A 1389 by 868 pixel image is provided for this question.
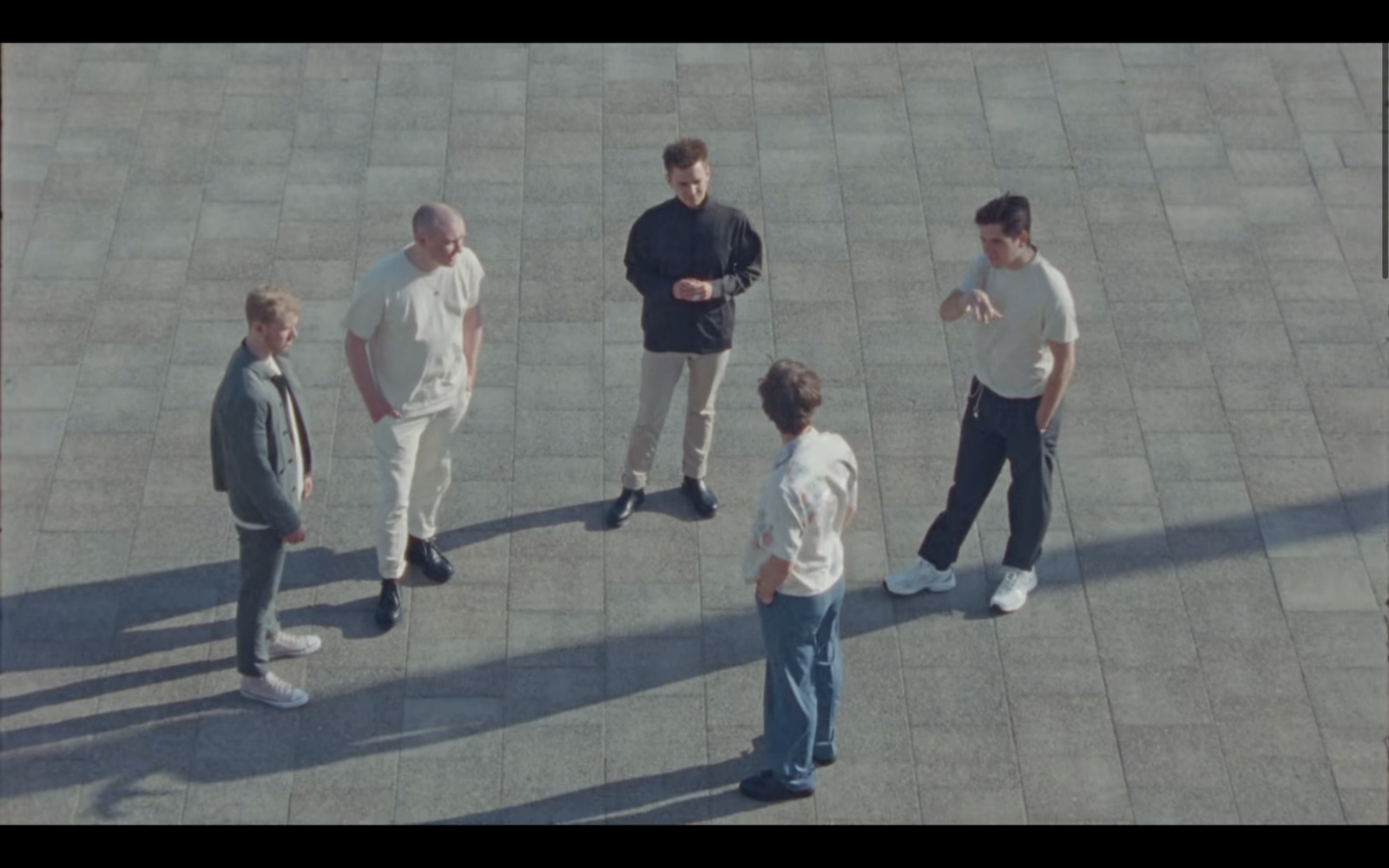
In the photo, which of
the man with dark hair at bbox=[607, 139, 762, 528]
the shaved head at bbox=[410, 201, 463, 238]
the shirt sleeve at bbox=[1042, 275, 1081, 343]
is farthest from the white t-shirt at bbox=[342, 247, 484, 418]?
the shirt sleeve at bbox=[1042, 275, 1081, 343]

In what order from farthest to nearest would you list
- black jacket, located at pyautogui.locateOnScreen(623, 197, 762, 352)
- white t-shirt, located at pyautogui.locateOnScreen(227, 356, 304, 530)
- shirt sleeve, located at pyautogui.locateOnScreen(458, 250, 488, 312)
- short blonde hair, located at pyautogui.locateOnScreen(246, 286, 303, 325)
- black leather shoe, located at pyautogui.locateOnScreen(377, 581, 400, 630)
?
1. black leather shoe, located at pyautogui.locateOnScreen(377, 581, 400, 630)
2. black jacket, located at pyautogui.locateOnScreen(623, 197, 762, 352)
3. shirt sleeve, located at pyautogui.locateOnScreen(458, 250, 488, 312)
4. white t-shirt, located at pyautogui.locateOnScreen(227, 356, 304, 530)
5. short blonde hair, located at pyautogui.locateOnScreen(246, 286, 303, 325)

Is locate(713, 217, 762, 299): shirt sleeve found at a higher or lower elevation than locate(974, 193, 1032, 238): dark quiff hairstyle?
lower

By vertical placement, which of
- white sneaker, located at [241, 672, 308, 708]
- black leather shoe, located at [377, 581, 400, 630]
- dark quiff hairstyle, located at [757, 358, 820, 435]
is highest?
dark quiff hairstyle, located at [757, 358, 820, 435]

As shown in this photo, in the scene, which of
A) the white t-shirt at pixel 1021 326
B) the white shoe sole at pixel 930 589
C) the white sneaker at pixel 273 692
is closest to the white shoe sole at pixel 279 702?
the white sneaker at pixel 273 692

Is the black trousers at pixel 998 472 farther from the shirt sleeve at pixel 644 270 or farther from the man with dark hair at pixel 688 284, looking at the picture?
the shirt sleeve at pixel 644 270

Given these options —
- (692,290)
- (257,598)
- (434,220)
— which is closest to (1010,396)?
(692,290)

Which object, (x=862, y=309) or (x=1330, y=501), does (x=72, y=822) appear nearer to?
(x=862, y=309)

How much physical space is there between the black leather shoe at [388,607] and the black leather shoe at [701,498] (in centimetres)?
144

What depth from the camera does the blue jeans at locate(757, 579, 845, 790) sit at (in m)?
6.25

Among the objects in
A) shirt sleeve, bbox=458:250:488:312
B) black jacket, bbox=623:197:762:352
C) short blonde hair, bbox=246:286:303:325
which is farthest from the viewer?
black jacket, bbox=623:197:762:352

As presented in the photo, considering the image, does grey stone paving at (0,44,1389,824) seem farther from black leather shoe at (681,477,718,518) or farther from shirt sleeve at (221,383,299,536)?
shirt sleeve at (221,383,299,536)

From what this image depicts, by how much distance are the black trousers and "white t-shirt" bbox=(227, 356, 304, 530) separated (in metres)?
2.69

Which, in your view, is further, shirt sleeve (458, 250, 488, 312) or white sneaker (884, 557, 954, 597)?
white sneaker (884, 557, 954, 597)

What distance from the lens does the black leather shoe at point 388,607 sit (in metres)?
7.32
